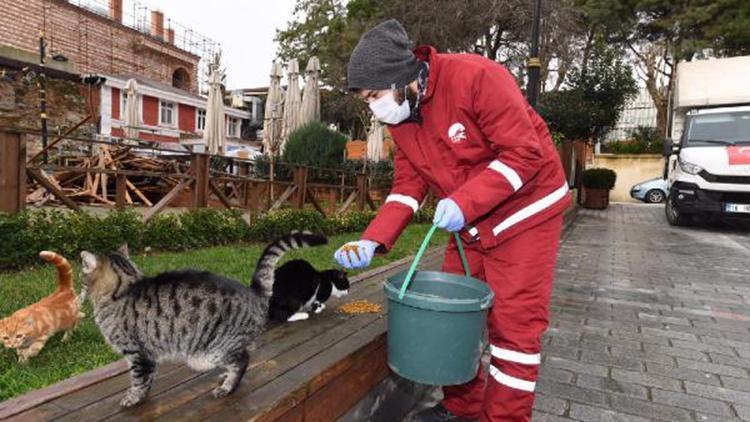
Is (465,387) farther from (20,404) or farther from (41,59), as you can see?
(41,59)

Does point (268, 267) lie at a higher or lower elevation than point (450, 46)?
lower

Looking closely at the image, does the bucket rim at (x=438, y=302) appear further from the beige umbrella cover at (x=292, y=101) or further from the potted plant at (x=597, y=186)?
the potted plant at (x=597, y=186)

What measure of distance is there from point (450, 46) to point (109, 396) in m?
14.5

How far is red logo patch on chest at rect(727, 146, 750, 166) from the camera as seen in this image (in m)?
9.98

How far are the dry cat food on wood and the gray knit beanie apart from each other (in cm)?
175

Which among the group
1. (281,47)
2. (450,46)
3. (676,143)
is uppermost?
(281,47)

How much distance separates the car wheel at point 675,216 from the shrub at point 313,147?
955 centimetres

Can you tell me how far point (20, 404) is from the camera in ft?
5.88

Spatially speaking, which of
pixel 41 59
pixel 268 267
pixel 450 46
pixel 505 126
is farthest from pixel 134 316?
pixel 450 46

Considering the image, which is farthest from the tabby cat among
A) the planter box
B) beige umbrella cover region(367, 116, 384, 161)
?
the planter box

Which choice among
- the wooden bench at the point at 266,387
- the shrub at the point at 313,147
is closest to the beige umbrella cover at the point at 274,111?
the shrub at the point at 313,147

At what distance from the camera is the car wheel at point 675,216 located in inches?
468

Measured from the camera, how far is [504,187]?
202cm

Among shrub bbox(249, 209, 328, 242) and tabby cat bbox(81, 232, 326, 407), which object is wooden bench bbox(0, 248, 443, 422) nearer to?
tabby cat bbox(81, 232, 326, 407)
